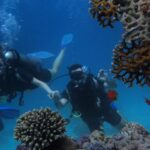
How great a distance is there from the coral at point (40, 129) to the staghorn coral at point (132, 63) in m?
1.73

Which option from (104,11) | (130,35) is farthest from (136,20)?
(104,11)

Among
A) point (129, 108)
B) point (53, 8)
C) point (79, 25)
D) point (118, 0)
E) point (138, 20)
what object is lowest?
point (138, 20)

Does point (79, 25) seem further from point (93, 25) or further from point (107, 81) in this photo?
point (107, 81)

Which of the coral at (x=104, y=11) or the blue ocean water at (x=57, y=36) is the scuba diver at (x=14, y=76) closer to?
the coral at (x=104, y=11)

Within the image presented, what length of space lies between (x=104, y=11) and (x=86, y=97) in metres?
6.64

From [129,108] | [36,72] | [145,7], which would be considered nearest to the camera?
[145,7]

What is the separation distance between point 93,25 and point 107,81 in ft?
143

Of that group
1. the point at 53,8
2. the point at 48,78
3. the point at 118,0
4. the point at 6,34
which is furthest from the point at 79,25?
the point at 118,0

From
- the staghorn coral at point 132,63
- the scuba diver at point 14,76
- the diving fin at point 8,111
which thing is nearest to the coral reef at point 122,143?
the staghorn coral at point 132,63

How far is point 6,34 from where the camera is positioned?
4403 cm

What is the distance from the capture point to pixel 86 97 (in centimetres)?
1136

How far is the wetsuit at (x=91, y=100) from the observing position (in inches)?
444

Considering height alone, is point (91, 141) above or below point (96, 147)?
above

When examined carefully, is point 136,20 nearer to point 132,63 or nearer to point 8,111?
point 132,63
